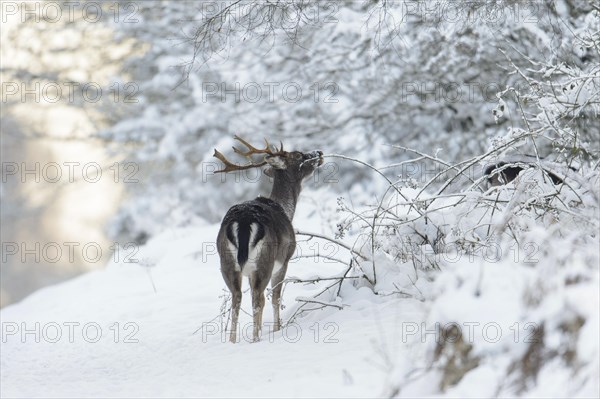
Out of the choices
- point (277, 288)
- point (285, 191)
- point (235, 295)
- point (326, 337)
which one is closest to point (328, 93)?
point (285, 191)

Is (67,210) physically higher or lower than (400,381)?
higher

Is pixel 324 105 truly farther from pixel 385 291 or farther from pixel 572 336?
pixel 572 336

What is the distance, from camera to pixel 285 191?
8.80 m

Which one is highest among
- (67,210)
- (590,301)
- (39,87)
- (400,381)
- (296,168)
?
(39,87)

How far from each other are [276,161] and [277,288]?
1373mm

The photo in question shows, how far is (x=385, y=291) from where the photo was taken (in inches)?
293

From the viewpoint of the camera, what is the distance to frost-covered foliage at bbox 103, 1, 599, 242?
497 inches

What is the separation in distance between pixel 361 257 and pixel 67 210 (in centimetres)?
1917

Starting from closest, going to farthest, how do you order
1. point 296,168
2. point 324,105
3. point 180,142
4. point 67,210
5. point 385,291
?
point 385,291, point 296,168, point 324,105, point 180,142, point 67,210

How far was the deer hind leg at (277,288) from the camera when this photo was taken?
7659 mm

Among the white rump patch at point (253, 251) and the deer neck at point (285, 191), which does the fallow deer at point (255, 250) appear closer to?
the white rump patch at point (253, 251)

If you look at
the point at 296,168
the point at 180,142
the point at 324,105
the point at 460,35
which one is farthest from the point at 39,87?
the point at 296,168

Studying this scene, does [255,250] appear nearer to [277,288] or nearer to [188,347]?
[277,288]

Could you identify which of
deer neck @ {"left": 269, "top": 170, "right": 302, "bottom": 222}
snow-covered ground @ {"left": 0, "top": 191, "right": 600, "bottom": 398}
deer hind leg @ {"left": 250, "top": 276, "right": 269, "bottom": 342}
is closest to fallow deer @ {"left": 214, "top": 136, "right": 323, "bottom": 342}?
deer hind leg @ {"left": 250, "top": 276, "right": 269, "bottom": 342}
